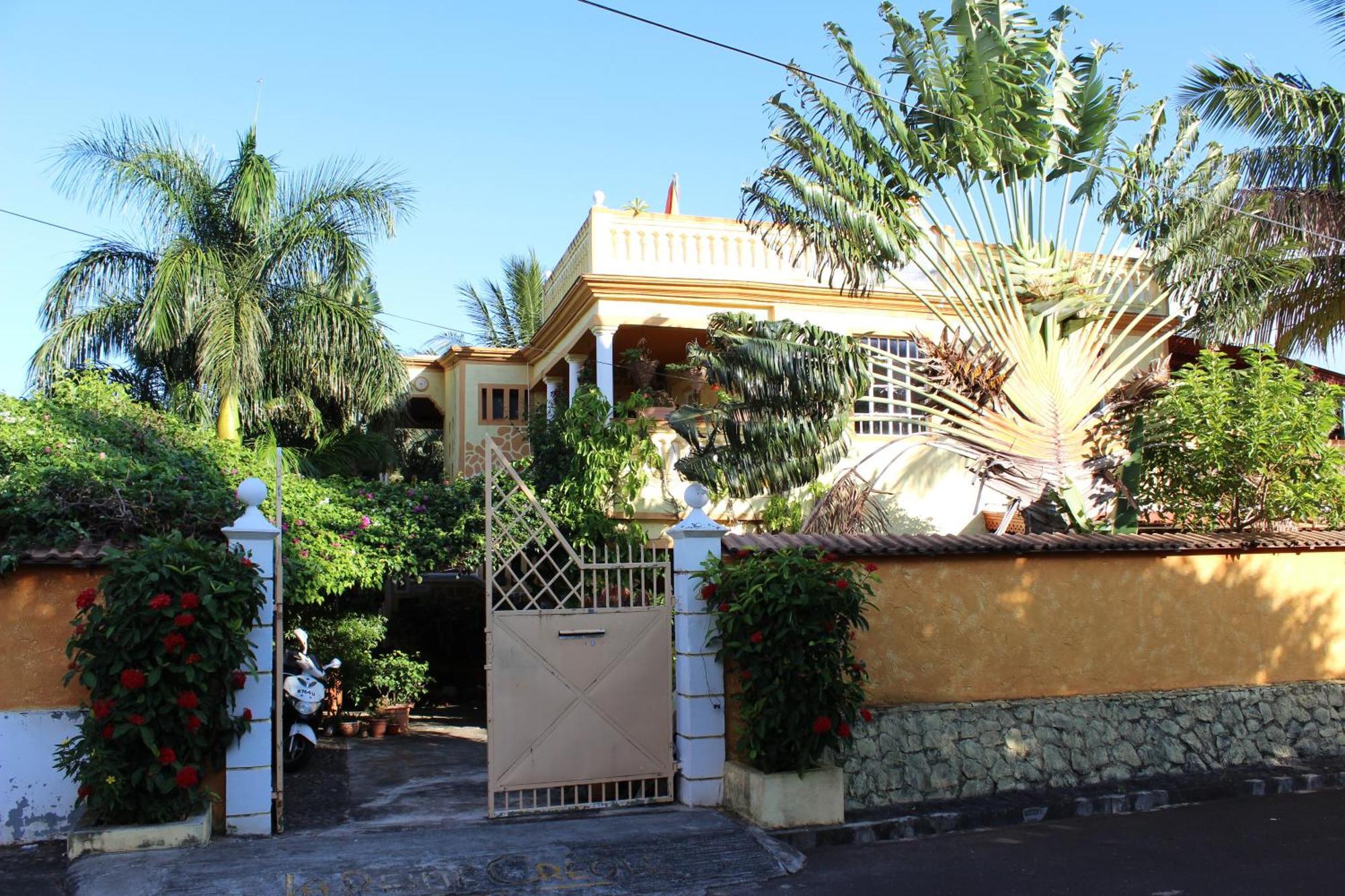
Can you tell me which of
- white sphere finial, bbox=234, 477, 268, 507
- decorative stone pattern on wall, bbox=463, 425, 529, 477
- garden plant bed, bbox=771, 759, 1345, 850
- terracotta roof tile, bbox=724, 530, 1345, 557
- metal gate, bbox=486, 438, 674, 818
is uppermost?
decorative stone pattern on wall, bbox=463, 425, 529, 477

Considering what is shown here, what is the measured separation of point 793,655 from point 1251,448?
554 centimetres

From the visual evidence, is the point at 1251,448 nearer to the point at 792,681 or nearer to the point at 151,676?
the point at 792,681

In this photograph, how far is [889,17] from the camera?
11797 mm

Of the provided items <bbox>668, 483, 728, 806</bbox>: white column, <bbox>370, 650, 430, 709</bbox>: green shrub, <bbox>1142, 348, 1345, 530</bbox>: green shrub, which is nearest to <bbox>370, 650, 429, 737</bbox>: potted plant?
<bbox>370, 650, 430, 709</bbox>: green shrub

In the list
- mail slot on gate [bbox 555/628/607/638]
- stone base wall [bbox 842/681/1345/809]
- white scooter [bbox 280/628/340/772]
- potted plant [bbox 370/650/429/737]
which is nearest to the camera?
mail slot on gate [bbox 555/628/607/638]

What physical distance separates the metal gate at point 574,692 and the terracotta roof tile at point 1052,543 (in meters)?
1.13

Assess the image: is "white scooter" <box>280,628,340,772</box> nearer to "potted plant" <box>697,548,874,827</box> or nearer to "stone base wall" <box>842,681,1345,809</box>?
"potted plant" <box>697,548,874,827</box>

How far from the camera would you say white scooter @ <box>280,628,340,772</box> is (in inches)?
401

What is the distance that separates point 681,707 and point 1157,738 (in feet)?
14.2

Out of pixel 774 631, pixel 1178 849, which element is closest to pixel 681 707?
pixel 774 631

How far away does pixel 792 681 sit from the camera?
7.79 meters

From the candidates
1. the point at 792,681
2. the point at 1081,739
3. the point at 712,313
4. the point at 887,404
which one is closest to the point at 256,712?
the point at 792,681

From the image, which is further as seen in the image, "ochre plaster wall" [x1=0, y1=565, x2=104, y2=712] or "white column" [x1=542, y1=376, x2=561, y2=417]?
"white column" [x1=542, y1=376, x2=561, y2=417]

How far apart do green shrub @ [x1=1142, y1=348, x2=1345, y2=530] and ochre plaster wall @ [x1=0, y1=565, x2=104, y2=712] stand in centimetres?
983
